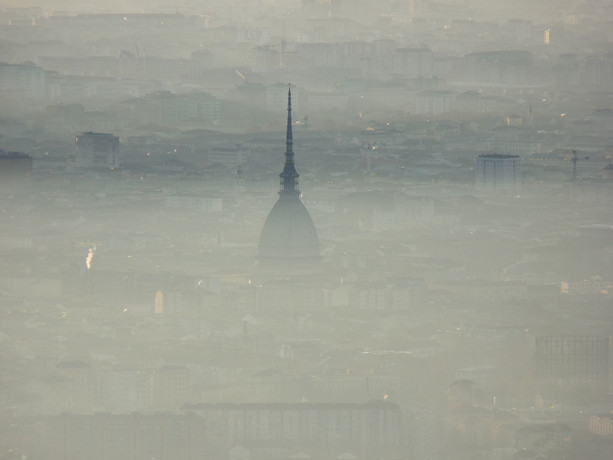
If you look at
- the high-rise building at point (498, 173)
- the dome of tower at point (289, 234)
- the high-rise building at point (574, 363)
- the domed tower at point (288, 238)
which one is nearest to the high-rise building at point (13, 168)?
the domed tower at point (288, 238)

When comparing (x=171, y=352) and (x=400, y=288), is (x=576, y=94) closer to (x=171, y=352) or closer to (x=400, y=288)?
(x=400, y=288)

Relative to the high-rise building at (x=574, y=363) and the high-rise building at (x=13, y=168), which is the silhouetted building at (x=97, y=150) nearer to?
the high-rise building at (x=13, y=168)

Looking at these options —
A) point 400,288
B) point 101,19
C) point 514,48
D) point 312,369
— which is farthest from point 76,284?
A: point 514,48

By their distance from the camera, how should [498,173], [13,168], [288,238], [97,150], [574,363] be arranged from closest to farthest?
1. [574,363]
2. [288,238]
3. [13,168]
4. [97,150]
5. [498,173]

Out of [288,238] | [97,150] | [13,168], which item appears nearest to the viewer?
[288,238]

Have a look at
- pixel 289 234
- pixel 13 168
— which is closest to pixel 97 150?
pixel 13 168

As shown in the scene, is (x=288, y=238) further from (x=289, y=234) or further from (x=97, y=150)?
(x=97, y=150)

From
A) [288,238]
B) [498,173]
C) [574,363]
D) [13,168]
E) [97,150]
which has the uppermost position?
[97,150]

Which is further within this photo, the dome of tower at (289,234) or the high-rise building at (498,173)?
the high-rise building at (498,173)

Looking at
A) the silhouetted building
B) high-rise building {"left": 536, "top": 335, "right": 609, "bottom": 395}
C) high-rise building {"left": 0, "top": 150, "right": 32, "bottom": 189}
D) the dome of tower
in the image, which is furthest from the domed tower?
the silhouetted building
